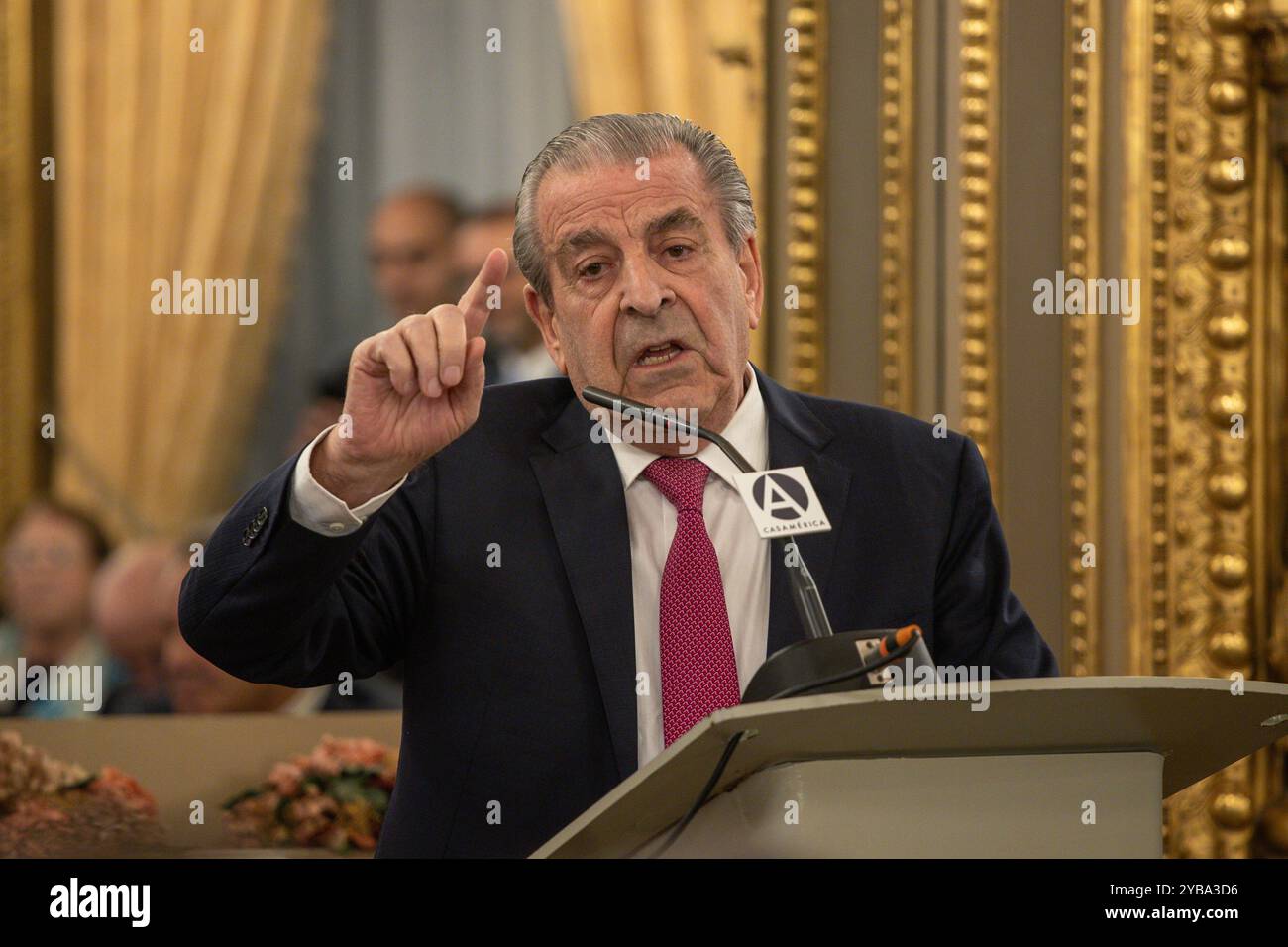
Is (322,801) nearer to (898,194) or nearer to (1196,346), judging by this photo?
(898,194)

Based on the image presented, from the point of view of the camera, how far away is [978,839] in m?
1.23

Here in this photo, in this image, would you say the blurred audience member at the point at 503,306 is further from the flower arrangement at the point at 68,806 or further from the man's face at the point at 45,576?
the flower arrangement at the point at 68,806

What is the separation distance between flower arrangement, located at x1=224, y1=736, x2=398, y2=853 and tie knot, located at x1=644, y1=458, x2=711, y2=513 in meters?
1.47

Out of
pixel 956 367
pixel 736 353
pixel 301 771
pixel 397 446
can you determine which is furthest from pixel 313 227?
pixel 397 446

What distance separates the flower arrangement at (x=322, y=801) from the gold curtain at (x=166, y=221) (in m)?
0.59

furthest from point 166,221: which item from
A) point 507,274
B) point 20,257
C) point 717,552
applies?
point 717,552

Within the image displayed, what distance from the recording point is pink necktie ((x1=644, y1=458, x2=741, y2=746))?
5.68ft

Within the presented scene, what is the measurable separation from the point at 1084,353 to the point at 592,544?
150 cm

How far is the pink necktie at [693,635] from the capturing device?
1731 mm

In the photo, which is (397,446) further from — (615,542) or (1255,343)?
(1255,343)

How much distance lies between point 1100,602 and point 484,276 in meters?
1.81

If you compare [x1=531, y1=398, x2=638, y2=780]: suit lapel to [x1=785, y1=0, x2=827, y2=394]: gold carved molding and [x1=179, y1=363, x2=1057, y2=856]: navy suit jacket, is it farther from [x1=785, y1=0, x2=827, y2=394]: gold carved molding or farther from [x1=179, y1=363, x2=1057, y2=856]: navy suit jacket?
[x1=785, y1=0, x2=827, y2=394]: gold carved molding

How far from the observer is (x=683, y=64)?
11.1ft

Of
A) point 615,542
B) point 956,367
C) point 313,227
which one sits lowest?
→ point 615,542
